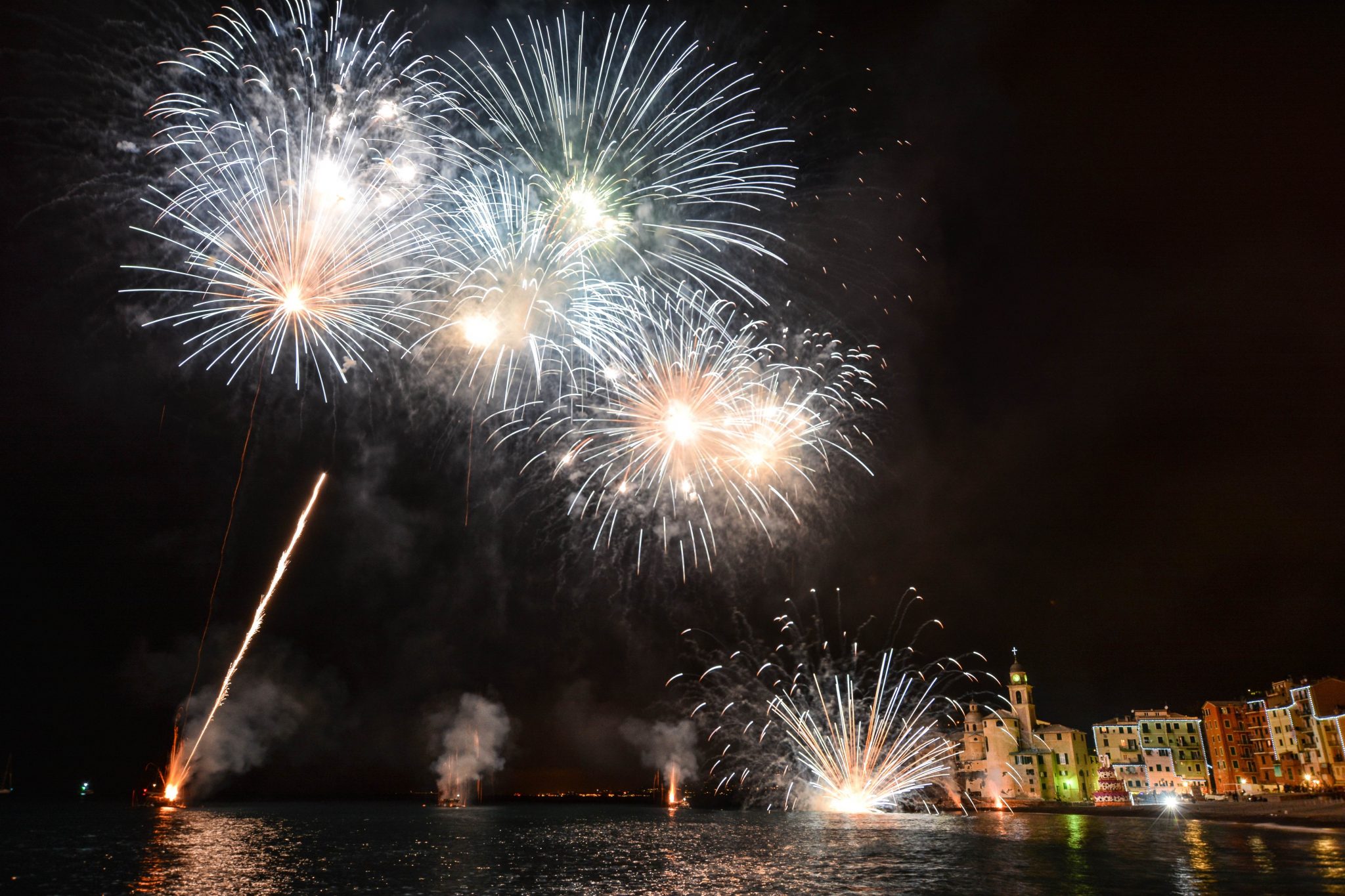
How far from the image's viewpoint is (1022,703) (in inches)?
4360

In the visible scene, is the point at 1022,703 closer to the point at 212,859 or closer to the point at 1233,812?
the point at 1233,812

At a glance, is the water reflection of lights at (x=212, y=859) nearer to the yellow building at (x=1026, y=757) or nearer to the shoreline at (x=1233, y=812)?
the shoreline at (x=1233, y=812)

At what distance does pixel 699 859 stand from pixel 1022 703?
7723 centimetres

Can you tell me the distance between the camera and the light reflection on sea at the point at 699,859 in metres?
35.8

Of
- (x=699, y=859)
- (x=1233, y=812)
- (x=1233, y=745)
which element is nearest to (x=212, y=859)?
(x=699, y=859)

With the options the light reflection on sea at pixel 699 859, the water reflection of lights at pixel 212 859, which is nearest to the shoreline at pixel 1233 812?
the light reflection on sea at pixel 699 859

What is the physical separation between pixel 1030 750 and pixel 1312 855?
69776 mm

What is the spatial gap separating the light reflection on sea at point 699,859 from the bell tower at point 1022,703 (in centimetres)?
2243

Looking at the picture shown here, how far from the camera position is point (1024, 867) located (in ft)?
137

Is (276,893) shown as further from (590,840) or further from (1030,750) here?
(1030,750)

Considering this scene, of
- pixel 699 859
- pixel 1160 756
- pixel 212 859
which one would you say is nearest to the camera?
pixel 699 859

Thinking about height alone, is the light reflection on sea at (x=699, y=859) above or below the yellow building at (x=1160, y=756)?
below

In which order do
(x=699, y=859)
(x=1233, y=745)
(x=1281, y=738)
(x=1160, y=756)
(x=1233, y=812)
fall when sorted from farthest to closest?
1. (x=1160, y=756)
2. (x=1233, y=745)
3. (x=1281, y=738)
4. (x=1233, y=812)
5. (x=699, y=859)

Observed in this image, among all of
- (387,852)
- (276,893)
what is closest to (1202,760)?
(387,852)
